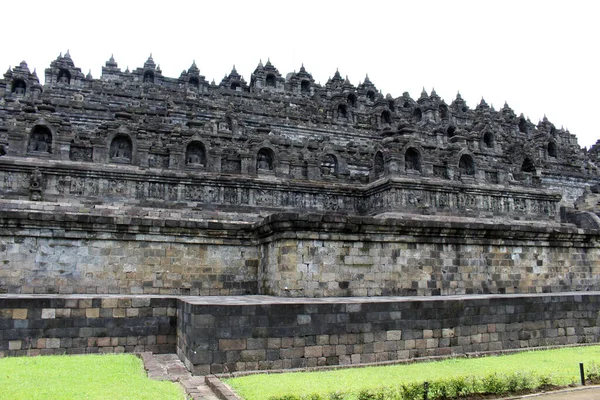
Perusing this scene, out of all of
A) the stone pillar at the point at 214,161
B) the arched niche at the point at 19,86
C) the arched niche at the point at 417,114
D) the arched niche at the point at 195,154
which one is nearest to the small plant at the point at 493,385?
the stone pillar at the point at 214,161

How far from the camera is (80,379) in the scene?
8.10 meters

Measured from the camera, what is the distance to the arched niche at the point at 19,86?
120 feet

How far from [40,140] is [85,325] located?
1355 cm

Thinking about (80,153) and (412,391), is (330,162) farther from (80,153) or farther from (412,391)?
(412,391)

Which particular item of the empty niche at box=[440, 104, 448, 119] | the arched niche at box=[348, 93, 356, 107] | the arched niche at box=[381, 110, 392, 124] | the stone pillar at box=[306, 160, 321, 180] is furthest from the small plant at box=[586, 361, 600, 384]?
the empty niche at box=[440, 104, 448, 119]

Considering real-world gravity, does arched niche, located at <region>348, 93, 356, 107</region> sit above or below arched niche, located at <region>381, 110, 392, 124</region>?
above

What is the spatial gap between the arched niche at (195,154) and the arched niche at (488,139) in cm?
2212

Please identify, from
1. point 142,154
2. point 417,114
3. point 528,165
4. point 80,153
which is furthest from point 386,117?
point 80,153

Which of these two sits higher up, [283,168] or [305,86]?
[305,86]

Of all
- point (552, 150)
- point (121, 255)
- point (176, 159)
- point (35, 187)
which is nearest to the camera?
point (121, 255)

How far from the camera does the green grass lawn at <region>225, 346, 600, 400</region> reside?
7730mm

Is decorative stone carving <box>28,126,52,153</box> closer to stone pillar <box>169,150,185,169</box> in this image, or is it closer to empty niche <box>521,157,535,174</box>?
stone pillar <box>169,150,185,169</box>

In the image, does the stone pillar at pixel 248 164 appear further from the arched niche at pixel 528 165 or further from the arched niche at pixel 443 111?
the arched niche at pixel 443 111

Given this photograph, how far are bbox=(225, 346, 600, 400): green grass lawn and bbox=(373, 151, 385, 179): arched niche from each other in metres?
14.5
